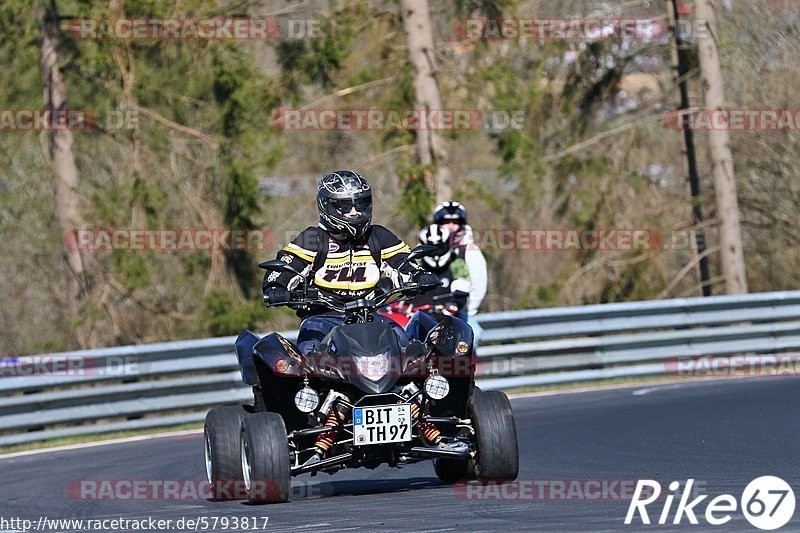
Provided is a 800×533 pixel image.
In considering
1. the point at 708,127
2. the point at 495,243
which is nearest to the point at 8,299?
the point at 495,243

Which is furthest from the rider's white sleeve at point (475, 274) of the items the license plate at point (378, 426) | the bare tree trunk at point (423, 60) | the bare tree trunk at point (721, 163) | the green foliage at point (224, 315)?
the green foliage at point (224, 315)

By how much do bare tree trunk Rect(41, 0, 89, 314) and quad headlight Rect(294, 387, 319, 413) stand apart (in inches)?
Result: 708

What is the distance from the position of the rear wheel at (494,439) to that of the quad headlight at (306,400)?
1.00 metres

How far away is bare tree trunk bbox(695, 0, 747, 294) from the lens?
24859 millimetres

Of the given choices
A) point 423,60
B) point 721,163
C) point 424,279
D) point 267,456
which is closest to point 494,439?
point 424,279

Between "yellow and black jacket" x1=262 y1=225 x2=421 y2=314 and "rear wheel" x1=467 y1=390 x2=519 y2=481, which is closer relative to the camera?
"rear wheel" x1=467 y1=390 x2=519 y2=481

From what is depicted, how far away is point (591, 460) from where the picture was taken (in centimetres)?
1076

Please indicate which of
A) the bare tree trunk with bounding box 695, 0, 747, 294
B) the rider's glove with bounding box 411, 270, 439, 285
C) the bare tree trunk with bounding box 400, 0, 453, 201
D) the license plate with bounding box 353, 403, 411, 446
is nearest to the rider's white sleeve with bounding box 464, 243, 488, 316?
the rider's glove with bounding box 411, 270, 439, 285

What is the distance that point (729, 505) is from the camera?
7.70 meters

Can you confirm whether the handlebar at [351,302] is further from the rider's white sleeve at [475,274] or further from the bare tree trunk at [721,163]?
the bare tree trunk at [721,163]

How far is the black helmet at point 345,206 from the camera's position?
9508 mm

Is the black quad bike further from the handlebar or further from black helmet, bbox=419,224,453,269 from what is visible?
black helmet, bbox=419,224,453,269

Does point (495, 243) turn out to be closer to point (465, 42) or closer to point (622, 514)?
point (465, 42)

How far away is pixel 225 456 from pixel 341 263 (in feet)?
4.84
